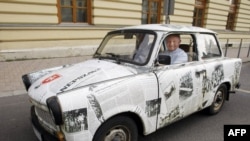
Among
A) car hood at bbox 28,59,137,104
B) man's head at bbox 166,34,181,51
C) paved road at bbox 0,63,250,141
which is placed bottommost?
paved road at bbox 0,63,250,141

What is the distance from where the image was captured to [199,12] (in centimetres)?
1581

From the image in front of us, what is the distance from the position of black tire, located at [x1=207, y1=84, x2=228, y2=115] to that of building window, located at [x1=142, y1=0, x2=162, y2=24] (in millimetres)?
8584

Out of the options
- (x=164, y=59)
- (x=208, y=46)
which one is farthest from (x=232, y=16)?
(x=164, y=59)

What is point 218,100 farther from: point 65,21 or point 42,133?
point 65,21

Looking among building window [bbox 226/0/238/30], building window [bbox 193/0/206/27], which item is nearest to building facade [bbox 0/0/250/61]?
building window [bbox 193/0/206/27]

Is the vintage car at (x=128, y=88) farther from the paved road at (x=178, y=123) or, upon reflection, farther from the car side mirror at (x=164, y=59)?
the paved road at (x=178, y=123)

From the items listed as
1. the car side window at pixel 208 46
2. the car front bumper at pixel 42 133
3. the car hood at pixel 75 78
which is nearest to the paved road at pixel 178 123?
the car front bumper at pixel 42 133

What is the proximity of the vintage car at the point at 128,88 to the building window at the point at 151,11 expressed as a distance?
8556mm

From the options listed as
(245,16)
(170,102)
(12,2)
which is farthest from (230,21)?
(170,102)

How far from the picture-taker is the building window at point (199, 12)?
50.5 ft

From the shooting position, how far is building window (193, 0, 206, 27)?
1538 centimetres

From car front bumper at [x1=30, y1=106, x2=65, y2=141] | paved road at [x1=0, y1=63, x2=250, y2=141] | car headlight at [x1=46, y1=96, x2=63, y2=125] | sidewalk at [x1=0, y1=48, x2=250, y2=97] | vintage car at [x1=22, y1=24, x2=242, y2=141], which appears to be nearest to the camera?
car headlight at [x1=46, y1=96, x2=63, y2=125]

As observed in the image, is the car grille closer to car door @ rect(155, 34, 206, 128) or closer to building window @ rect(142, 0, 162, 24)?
car door @ rect(155, 34, 206, 128)

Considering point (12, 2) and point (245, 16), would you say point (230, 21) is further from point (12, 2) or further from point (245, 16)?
point (12, 2)
